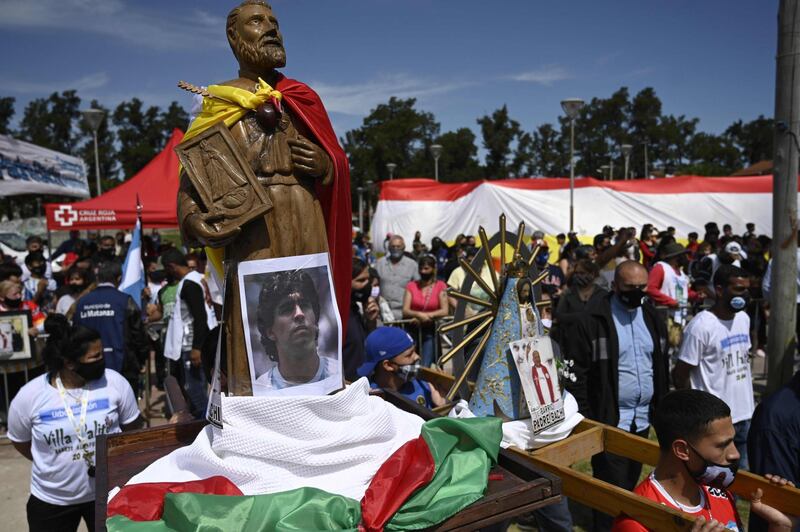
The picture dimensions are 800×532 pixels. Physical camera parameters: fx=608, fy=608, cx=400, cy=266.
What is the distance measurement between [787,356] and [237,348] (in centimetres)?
512

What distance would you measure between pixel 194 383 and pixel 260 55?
13.8 ft

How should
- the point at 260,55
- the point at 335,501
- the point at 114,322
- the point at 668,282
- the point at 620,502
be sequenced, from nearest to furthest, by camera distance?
1. the point at 335,501
2. the point at 620,502
3. the point at 260,55
4. the point at 114,322
5. the point at 668,282

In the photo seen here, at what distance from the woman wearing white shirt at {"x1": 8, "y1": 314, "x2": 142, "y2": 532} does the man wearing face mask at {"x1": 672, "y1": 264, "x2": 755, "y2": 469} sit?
13.4ft

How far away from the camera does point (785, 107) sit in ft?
16.8

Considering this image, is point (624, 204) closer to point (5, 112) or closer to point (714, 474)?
point (714, 474)

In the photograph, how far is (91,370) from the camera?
136 inches

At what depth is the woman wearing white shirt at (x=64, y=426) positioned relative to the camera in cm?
338

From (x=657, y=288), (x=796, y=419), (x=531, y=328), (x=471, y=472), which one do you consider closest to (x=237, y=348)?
(x=471, y=472)

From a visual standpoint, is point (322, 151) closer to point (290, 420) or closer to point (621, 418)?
point (290, 420)

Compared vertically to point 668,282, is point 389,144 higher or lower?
higher

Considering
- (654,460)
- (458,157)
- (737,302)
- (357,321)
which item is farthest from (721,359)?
(458,157)

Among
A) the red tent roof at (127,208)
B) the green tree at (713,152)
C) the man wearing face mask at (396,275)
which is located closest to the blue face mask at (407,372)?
the man wearing face mask at (396,275)

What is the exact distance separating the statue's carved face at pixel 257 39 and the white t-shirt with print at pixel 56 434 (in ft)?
7.20

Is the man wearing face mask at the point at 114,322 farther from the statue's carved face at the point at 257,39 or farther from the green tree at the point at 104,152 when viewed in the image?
the green tree at the point at 104,152
